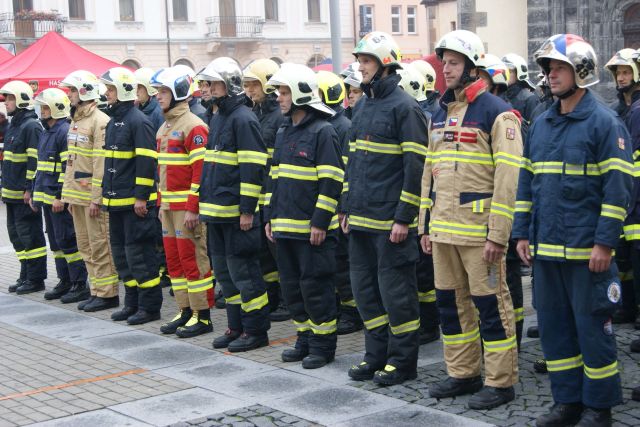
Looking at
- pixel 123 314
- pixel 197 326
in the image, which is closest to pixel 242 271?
pixel 197 326

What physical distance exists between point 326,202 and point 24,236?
19.4ft

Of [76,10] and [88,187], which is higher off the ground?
[76,10]

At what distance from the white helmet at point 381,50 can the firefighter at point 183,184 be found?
7.82ft

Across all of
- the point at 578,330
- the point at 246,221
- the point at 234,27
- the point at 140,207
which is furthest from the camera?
the point at 234,27

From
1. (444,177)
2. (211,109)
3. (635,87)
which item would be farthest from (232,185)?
(635,87)

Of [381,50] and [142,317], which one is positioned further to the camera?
[142,317]

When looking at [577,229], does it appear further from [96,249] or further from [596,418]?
[96,249]

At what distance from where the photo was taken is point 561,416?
20.2 feet

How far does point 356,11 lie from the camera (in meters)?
62.2

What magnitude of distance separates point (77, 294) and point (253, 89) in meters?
3.53

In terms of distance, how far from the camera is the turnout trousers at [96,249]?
10914 millimetres

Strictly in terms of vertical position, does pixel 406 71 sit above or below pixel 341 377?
above

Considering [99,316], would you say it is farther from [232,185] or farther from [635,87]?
[635,87]

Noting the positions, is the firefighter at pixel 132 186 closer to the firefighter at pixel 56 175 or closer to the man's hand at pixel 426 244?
the firefighter at pixel 56 175
